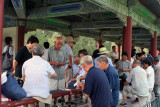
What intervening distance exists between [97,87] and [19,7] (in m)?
5.94

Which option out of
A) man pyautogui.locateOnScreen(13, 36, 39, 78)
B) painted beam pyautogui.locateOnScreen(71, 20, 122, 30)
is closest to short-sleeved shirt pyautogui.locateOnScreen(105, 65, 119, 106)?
man pyautogui.locateOnScreen(13, 36, 39, 78)

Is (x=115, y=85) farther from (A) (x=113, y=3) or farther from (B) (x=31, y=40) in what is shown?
(A) (x=113, y=3)

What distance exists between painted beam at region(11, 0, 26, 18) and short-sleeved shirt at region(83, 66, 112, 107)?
5.32 metres

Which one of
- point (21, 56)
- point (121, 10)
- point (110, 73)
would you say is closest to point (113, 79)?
point (110, 73)

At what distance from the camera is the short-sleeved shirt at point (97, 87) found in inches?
116

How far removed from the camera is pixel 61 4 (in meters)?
7.68

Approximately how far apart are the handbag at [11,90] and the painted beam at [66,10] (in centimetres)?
459

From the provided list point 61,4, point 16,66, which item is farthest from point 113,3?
point 16,66

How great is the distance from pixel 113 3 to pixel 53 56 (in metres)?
3.09

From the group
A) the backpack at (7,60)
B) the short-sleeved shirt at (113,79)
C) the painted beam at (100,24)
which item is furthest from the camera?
the painted beam at (100,24)

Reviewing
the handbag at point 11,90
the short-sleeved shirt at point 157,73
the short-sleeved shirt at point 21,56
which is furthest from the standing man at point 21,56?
the short-sleeved shirt at point 157,73

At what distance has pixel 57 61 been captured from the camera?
462 cm

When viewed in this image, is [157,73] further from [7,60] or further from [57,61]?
[7,60]

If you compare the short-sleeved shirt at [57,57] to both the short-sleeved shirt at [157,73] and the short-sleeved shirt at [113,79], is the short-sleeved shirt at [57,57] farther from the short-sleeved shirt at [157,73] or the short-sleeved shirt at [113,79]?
the short-sleeved shirt at [157,73]
